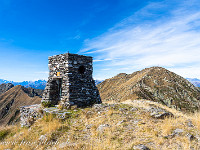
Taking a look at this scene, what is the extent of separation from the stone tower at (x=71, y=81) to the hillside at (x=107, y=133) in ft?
5.78

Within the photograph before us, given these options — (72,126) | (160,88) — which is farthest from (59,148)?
(160,88)

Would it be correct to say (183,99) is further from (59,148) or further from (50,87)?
(59,148)

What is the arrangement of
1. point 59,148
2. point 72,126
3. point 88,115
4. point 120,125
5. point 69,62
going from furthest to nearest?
point 69,62
point 88,115
point 72,126
point 120,125
point 59,148

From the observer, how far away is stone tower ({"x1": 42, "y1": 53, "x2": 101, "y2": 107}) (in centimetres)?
1033

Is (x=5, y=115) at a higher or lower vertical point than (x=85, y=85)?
lower

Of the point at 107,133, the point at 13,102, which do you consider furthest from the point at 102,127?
the point at 13,102

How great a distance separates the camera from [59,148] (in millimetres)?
5289

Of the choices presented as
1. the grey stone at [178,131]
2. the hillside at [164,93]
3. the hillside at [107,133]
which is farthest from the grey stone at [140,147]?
the hillside at [164,93]

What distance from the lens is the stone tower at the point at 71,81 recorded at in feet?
33.9

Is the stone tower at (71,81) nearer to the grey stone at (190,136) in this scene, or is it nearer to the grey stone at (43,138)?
the grey stone at (43,138)

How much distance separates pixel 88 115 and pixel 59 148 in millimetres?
3509

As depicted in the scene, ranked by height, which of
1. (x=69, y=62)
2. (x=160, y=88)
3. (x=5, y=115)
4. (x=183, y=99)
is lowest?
(x=5, y=115)

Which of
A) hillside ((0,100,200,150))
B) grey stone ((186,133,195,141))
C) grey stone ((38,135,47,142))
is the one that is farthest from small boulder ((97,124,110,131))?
grey stone ((186,133,195,141))

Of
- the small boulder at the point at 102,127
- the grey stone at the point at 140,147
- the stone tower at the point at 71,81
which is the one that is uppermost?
the stone tower at the point at 71,81
